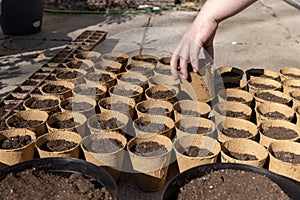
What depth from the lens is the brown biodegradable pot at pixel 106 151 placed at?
6.00 feet

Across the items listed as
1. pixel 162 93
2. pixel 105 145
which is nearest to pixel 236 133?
pixel 162 93

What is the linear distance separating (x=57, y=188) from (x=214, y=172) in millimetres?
630

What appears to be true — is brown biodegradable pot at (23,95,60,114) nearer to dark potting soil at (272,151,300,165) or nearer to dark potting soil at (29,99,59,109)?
dark potting soil at (29,99,59,109)

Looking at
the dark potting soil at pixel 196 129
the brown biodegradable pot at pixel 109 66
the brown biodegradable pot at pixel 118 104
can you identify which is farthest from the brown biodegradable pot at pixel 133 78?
the dark potting soil at pixel 196 129

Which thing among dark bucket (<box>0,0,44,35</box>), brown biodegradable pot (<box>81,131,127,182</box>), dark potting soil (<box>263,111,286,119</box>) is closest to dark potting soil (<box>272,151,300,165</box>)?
dark potting soil (<box>263,111,286,119</box>)

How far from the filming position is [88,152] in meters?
1.83

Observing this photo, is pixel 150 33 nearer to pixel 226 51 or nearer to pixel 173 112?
pixel 226 51

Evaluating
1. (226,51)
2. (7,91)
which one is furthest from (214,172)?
(226,51)

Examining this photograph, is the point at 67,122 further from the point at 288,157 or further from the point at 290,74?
the point at 290,74

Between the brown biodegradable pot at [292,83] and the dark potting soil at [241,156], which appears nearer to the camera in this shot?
the dark potting soil at [241,156]

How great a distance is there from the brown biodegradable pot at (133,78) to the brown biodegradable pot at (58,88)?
33 cm

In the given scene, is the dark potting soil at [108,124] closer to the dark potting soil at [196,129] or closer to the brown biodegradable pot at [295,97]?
the dark potting soil at [196,129]

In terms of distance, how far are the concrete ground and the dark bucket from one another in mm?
89

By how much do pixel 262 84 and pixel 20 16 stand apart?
111 inches
